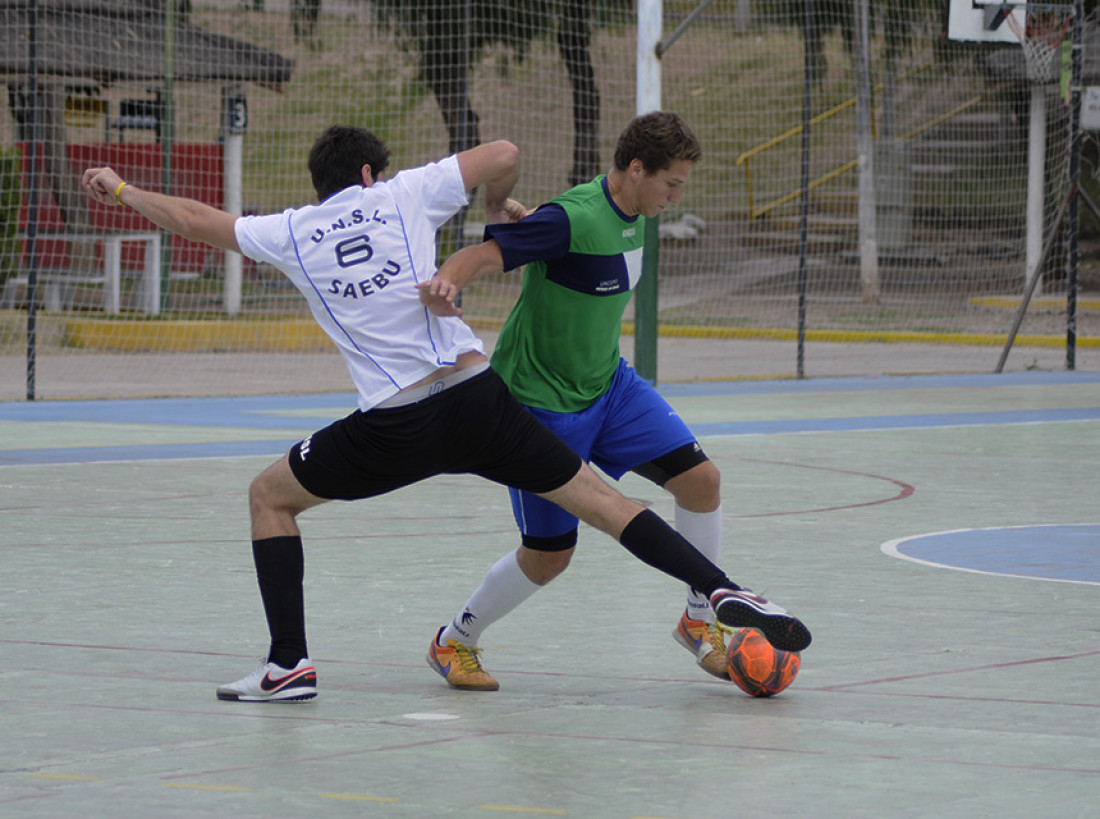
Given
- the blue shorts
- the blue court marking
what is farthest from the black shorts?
the blue court marking

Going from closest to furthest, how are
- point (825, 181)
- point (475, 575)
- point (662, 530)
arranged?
point (662, 530), point (475, 575), point (825, 181)

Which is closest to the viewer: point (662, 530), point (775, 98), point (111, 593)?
point (662, 530)

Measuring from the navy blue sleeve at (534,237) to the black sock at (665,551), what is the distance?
0.82 metres

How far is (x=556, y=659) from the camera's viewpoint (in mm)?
6309

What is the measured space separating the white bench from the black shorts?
19492mm

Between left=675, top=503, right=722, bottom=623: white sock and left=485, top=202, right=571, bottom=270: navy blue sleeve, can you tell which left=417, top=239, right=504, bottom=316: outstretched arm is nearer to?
left=485, top=202, right=571, bottom=270: navy blue sleeve

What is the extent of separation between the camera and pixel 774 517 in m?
9.84

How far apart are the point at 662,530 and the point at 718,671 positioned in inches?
21.5

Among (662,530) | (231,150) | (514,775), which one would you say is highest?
(231,150)

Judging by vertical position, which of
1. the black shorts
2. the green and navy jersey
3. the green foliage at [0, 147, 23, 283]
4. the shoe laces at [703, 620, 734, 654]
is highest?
the green foliage at [0, 147, 23, 283]

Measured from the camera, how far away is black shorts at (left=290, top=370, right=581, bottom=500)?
5.60 metres

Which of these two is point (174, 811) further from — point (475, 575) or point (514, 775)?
point (475, 575)

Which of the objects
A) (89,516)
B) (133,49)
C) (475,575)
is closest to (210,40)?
(133,49)

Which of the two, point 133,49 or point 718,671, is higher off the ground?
point 133,49
